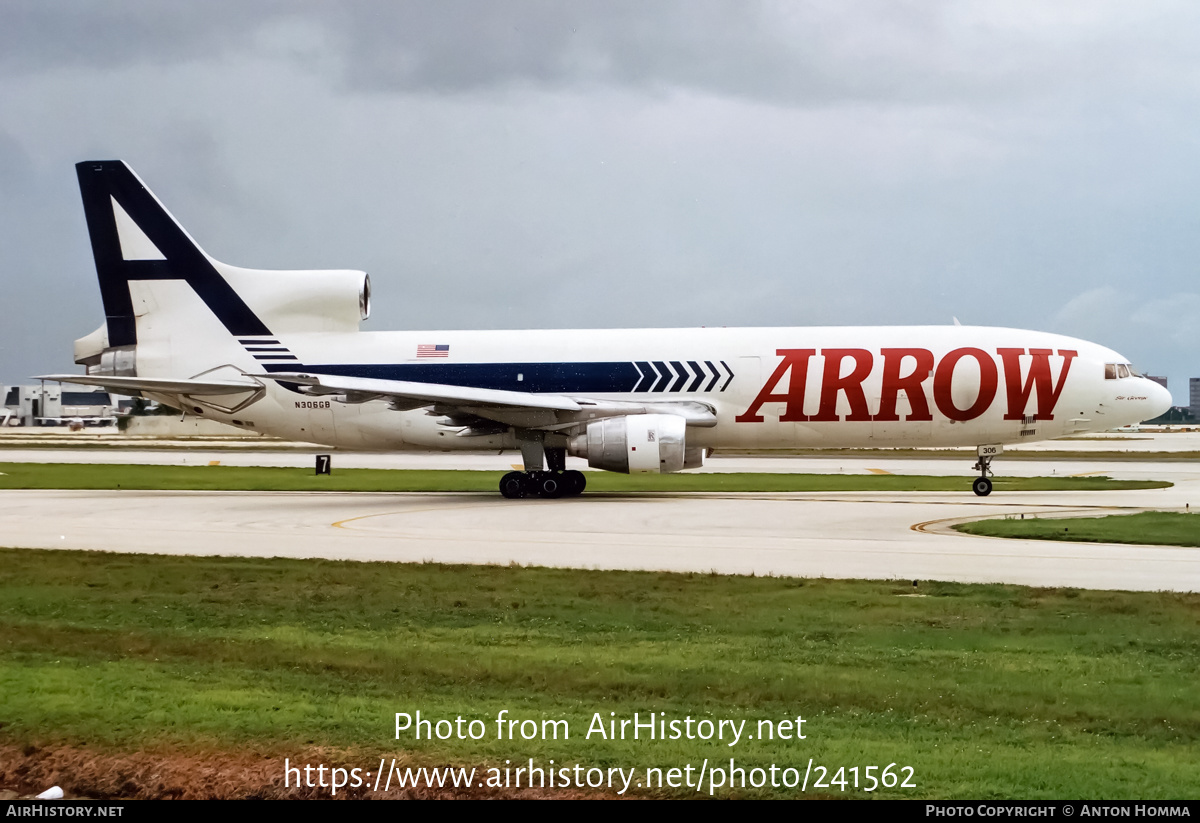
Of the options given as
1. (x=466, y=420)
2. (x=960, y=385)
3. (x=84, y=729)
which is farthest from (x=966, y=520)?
(x=84, y=729)

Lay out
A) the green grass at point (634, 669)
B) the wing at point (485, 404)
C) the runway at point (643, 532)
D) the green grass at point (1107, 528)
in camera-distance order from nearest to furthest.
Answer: the green grass at point (634, 669)
the runway at point (643, 532)
the green grass at point (1107, 528)
the wing at point (485, 404)

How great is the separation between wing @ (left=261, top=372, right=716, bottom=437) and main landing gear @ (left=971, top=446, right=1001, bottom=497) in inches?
281

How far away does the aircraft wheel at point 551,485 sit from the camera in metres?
32.1

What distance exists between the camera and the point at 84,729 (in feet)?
26.6

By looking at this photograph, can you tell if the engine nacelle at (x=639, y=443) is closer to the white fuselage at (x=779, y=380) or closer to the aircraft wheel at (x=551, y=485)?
the aircraft wheel at (x=551, y=485)

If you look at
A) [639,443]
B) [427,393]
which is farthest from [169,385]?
[639,443]

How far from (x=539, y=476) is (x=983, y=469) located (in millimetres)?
11900

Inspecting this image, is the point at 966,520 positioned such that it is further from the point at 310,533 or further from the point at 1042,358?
the point at 310,533

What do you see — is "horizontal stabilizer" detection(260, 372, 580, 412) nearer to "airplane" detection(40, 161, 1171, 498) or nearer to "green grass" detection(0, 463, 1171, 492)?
"airplane" detection(40, 161, 1171, 498)

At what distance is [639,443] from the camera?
1165 inches

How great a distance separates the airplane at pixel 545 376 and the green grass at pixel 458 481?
2455 millimetres

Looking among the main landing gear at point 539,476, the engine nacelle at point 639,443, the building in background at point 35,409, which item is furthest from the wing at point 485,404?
the building in background at point 35,409

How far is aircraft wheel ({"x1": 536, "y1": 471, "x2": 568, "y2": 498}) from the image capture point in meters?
32.1
